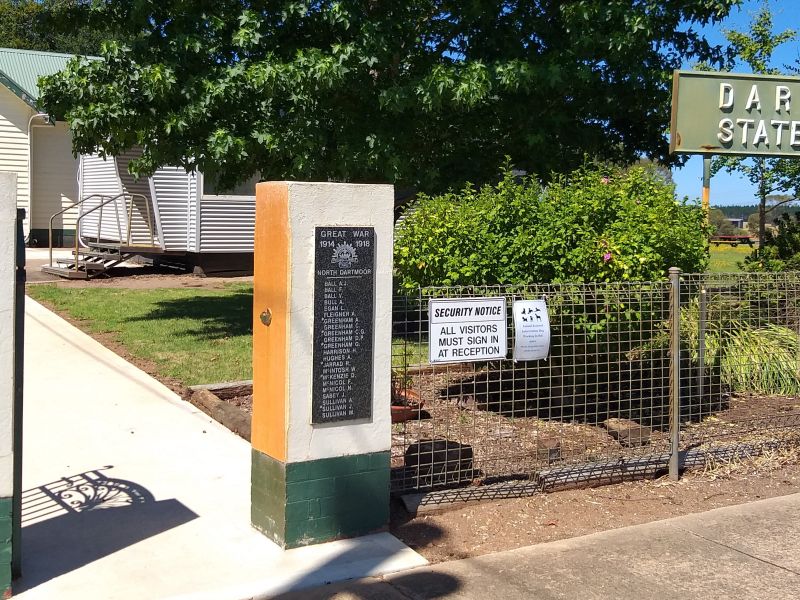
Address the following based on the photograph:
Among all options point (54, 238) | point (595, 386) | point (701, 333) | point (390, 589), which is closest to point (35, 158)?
point (54, 238)

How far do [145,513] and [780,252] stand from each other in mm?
7704

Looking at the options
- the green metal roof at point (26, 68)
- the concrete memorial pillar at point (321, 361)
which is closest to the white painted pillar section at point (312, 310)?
the concrete memorial pillar at point (321, 361)

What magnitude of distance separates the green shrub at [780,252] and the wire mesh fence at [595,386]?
52.6 inches

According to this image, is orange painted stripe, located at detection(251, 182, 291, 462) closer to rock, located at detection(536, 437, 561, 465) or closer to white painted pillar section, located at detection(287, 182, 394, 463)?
white painted pillar section, located at detection(287, 182, 394, 463)

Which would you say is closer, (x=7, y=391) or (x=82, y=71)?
(x=7, y=391)

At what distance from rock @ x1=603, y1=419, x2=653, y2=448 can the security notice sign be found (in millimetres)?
1590

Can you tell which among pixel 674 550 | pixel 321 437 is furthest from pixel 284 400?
pixel 674 550

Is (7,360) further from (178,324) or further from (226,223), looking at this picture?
(226,223)

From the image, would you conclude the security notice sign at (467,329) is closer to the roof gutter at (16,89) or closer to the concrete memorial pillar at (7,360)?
the concrete memorial pillar at (7,360)

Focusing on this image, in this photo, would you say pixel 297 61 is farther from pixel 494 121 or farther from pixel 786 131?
pixel 786 131

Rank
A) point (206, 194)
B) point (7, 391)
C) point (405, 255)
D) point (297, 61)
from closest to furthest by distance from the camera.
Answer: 1. point (7, 391)
2. point (405, 255)
3. point (297, 61)
4. point (206, 194)

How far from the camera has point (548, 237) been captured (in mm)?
7324

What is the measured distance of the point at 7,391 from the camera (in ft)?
15.1

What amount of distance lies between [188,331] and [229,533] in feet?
22.9
